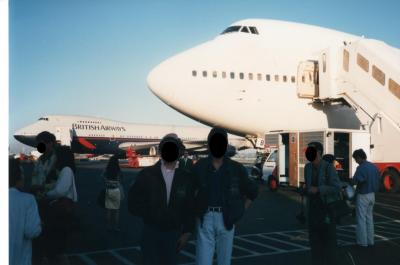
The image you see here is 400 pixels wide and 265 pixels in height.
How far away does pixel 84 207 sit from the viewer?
504 inches

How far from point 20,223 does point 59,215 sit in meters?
1.16

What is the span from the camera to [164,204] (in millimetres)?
4016

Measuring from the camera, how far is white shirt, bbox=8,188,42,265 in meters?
3.88

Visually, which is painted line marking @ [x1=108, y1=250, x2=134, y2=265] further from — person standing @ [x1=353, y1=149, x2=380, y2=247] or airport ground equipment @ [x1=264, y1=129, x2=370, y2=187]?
airport ground equipment @ [x1=264, y1=129, x2=370, y2=187]

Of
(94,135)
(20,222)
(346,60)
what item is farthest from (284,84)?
(94,135)

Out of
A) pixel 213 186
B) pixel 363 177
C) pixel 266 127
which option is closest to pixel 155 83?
pixel 266 127

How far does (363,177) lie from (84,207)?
27.7ft

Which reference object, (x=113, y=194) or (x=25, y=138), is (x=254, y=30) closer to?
(x=113, y=194)

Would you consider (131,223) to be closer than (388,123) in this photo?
Yes

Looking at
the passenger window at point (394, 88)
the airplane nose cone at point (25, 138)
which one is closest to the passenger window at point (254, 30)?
the passenger window at point (394, 88)

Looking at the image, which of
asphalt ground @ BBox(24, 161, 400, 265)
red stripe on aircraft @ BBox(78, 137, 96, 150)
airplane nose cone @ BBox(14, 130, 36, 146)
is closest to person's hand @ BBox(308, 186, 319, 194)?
asphalt ground @ BBox(24, 161, 400, 265)
